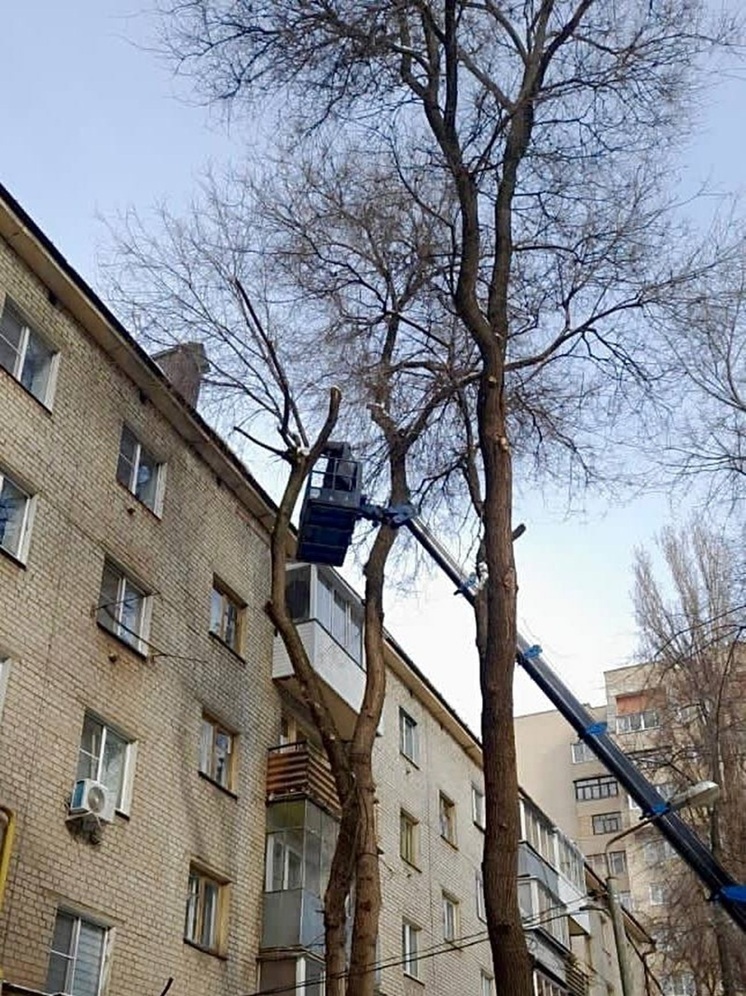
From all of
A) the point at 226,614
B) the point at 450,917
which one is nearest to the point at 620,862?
the point at 450,917

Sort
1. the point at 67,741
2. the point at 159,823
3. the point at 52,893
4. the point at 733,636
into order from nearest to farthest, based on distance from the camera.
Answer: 1. the point at 52,893
2. the point at 67,741
3. the point at 159,823
4. the point at 733,636

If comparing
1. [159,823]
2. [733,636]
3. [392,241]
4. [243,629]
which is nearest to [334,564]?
[243,629]

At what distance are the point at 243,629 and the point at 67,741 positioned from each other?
17.1 feet

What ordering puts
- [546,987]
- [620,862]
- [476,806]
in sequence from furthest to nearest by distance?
[620,862]
[476,806]
[546,987]

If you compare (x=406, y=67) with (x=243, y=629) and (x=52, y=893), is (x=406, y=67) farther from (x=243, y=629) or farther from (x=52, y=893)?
(x=52, y=893)

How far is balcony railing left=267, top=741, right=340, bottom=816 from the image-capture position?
15883 millimetres

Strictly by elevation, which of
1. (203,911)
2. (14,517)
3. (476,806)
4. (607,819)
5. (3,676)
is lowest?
(203,911)

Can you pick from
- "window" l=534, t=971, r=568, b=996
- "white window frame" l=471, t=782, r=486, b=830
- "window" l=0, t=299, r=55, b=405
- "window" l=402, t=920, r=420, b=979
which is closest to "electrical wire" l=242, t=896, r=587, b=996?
"window" l=402, t=920, r=420, b=979

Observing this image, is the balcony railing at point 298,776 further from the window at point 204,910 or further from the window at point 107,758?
the window at point 107,758

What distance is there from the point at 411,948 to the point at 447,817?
14.0ft

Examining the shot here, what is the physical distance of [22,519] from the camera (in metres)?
12.1

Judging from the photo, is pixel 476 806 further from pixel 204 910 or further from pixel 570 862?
pixel 204 910

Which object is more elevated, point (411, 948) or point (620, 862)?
point (620, 862)

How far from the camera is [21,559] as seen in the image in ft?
38.8
